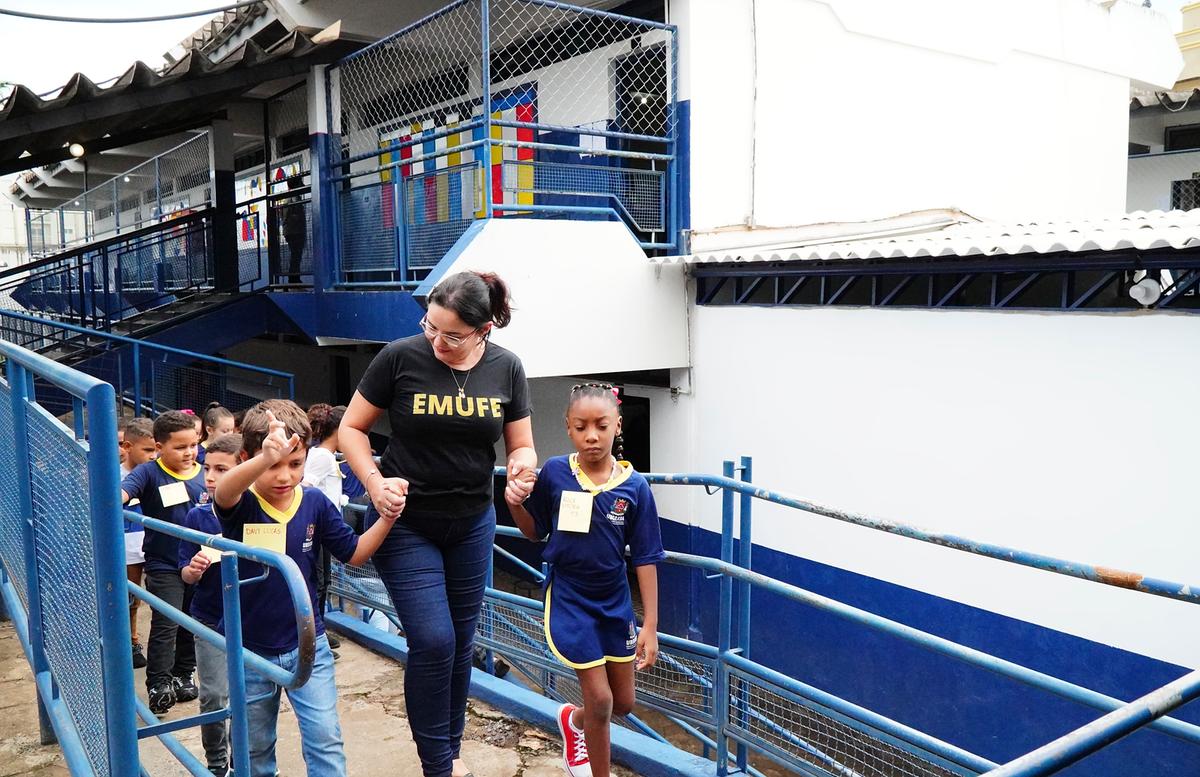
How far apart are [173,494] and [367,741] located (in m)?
1.40

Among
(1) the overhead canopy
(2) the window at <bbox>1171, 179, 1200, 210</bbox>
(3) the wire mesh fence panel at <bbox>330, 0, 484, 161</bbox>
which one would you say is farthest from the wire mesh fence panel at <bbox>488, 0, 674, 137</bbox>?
(2) the window at <bbox>1171, 179, 1200, 210</bbox>

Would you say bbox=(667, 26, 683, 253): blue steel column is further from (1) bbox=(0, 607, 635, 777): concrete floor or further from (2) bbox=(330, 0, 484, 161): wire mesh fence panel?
(1) bbox=(0, 607, 635, 777): concrete floor

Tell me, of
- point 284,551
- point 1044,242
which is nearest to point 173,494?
point 284,551

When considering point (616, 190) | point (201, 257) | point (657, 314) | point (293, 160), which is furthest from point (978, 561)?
point (293, 160)

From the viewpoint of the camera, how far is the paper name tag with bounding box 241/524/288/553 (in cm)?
296

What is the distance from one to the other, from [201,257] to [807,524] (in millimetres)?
8734

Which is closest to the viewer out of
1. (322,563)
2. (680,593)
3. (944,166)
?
(322,563)

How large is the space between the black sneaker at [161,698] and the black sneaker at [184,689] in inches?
4.8

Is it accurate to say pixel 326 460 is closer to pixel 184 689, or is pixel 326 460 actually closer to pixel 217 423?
pixel 217 423

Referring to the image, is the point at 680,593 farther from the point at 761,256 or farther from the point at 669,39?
the point at 669,39

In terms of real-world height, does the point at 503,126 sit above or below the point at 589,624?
above

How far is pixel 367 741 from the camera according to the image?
153 inches

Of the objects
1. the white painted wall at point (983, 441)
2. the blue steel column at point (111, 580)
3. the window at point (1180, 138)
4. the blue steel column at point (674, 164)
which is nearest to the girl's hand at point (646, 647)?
the blue steel column at point (111, 580)

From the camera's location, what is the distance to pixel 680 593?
8945 millimetres
